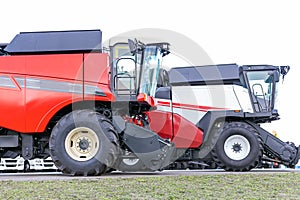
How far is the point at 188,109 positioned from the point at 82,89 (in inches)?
175

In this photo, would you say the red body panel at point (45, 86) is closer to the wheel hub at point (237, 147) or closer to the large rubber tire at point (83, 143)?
the large rubber tire at point (83, 143)

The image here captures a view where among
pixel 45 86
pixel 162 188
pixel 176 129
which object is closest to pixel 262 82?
pixel 176 129

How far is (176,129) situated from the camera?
1334 centimetres

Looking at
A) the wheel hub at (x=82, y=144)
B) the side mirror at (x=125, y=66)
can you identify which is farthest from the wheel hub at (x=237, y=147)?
the wheel hub at (x=82, y=144)

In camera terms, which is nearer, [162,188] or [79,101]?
[162,188]

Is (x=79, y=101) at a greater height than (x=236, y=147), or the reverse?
(x=79, y=101)

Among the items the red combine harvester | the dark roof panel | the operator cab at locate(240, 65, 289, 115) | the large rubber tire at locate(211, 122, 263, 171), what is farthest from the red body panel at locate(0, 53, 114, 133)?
the operator cab at locate(240, 65, 289, 115)

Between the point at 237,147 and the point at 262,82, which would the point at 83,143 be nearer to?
the point at 237,147

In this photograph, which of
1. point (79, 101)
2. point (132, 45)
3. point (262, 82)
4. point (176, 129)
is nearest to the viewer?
point (79, 101)

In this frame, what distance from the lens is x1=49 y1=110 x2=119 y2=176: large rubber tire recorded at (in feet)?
33.8

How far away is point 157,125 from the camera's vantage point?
13.0 meters

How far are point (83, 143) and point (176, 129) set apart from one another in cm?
350

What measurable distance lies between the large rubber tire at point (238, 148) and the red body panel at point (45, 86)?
13.6ft

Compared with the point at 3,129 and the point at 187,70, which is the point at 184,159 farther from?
the point at 3,129
